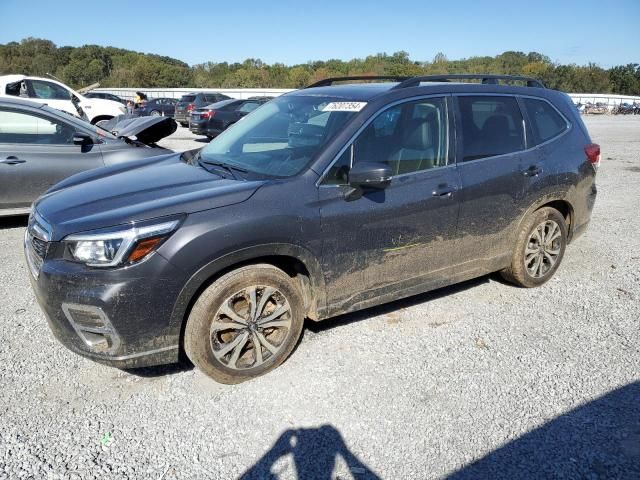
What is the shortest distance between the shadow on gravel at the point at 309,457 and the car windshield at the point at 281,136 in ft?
5.18

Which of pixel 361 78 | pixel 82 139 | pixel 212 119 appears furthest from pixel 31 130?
pixel 212 119

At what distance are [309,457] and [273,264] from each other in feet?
3.94

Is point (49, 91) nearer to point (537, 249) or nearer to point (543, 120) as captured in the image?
point (543, 120)

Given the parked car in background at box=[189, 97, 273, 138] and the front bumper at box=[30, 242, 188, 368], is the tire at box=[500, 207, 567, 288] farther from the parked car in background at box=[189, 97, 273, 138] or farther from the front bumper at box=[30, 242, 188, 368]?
the parked car in background at box=[189, 97, 273, 138]

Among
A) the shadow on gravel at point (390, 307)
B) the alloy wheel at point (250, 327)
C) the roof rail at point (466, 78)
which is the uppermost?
the roof rail at point (466, 78)

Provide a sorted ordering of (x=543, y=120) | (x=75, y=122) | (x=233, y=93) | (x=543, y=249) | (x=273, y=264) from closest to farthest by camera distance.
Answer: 1. (x=273, y=264)
2. (x=543, y=120)
3. (x=543, y=249)
4. (x=75, y=122)
5. (x=233, y=93)

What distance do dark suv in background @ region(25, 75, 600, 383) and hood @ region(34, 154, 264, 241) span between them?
0.5 inches

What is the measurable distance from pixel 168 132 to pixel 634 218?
22.6 feet

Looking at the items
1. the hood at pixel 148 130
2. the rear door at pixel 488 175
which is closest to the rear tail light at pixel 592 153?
→ the rear door at pixel 488 175

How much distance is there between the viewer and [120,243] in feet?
8.59

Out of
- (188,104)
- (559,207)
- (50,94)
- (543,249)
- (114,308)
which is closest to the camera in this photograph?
(114,308)

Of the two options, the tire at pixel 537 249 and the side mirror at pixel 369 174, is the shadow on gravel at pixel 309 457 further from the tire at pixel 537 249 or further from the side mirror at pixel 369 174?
the tire at pixel 537 249

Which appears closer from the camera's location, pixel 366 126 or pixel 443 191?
pixel 366 126

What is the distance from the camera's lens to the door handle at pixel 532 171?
160 inches
